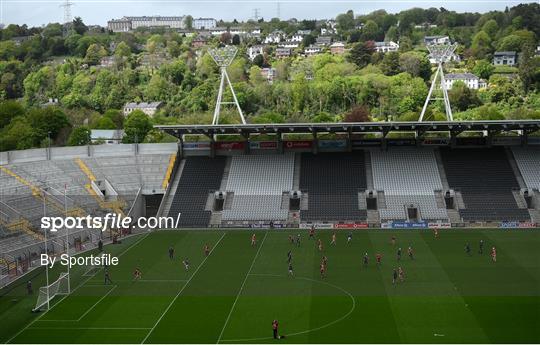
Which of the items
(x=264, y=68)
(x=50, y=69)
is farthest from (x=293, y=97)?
(x=50, y=69)

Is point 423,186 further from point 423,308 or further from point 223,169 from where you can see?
point 423,308

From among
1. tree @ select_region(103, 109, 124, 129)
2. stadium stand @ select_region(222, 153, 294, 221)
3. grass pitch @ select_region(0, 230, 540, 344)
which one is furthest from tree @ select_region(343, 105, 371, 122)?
grass pitch @ select_region(0, 230, 540, 344)

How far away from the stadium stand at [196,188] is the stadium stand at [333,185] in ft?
27.4

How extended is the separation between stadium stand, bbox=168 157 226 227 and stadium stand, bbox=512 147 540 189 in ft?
92.3

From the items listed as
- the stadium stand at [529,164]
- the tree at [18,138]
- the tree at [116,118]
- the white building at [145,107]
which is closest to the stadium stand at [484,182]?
the stadium stand at [529,164]

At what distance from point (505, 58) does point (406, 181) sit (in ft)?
407

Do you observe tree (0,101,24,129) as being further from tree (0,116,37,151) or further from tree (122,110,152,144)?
tree (122,110,152,144)

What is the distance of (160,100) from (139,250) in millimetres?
116355

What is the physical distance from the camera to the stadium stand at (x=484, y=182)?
58125mm

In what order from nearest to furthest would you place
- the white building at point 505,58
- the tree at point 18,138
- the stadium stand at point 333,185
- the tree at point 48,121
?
the stadium stand at point 333,185
the tree at point 18,138
the tree at point 48,121
the white building at point 505,58

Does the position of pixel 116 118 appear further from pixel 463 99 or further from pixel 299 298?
pixel 299 298

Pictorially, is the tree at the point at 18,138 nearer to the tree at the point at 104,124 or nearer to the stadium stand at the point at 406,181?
the tree at the point at 104,124

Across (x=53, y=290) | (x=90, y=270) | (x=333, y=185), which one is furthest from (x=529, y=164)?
(x=53, y=290)

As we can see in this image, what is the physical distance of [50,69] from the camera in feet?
636
